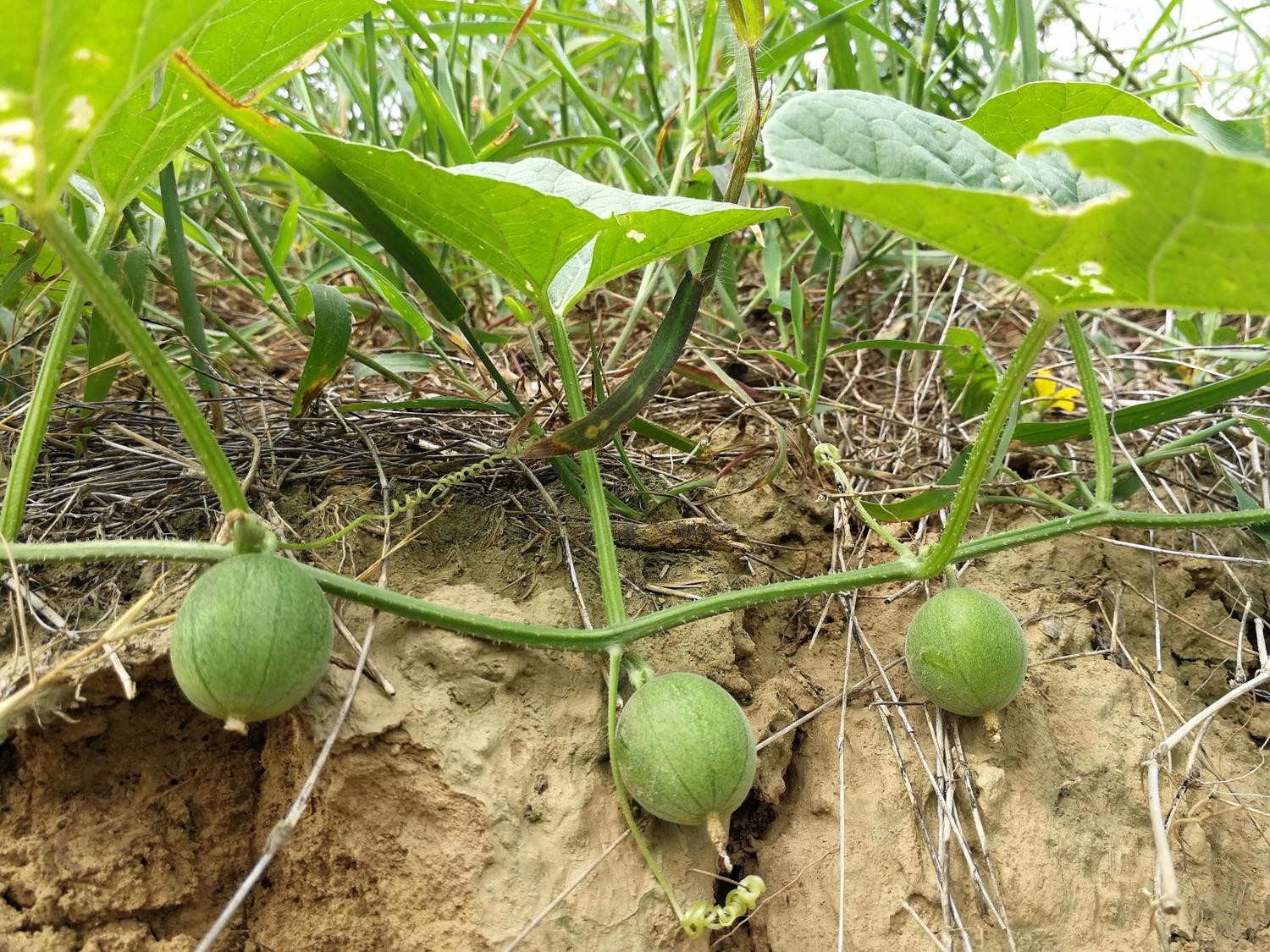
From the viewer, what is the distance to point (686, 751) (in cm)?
106

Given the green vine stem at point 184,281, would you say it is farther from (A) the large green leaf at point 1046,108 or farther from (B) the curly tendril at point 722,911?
(A) the large green leaf at point 1046,108

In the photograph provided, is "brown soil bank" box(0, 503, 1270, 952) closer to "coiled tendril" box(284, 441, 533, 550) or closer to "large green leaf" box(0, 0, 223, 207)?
"coiled tendril" box(284, 441, 533, 550)

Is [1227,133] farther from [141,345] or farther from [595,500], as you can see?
[141,345]

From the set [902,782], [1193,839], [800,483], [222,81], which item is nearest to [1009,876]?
[902,782]

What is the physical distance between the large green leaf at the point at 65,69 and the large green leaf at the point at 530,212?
278mm

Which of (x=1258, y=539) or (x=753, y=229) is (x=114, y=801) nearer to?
(x=753, y=229)

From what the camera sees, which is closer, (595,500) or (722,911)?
(722,911)

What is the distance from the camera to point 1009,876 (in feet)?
4.05

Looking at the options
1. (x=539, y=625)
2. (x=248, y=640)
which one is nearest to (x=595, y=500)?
(x=539, y=625)

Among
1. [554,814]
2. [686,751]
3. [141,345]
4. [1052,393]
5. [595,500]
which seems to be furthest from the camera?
[1052,393]

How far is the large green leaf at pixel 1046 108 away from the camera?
1.35 m

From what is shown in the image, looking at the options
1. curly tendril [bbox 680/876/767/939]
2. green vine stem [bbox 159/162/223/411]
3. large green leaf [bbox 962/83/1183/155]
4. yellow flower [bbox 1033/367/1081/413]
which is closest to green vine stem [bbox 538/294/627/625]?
curly tendril [bbox 680/876/767/939]

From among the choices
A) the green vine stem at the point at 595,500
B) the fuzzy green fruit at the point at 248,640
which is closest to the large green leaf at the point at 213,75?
the green vine stem at the point at 595,500

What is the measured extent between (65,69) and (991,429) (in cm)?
103
